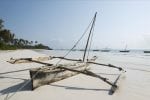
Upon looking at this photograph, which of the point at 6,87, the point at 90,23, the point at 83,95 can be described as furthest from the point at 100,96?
the point at 90,23

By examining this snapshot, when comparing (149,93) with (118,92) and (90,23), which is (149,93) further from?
(90,23)

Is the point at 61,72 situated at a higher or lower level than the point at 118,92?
higher

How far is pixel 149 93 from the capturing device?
6.20 metres

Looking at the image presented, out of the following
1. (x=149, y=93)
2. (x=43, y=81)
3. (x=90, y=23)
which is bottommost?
(x=149, y=93)

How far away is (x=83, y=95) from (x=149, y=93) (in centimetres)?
253

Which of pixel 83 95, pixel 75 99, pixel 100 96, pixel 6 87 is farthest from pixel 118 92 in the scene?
pixel 6 87

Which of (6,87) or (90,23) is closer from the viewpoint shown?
(6,87)

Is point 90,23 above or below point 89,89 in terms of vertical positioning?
above

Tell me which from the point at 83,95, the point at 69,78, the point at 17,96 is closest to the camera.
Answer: the point at 17,96

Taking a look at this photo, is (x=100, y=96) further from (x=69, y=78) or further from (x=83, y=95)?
(x=69, y=78)

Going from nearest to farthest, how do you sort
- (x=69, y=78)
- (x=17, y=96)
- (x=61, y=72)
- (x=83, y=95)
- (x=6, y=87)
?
(x=17, y=96) → (x=83, y=95) → (x=6, y=87) → (x=61, y=72) → (x=69, y=78)

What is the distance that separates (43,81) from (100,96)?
216cm

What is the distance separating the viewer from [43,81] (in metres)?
6.27

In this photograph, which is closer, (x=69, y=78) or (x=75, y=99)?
(x=75, y=99)
